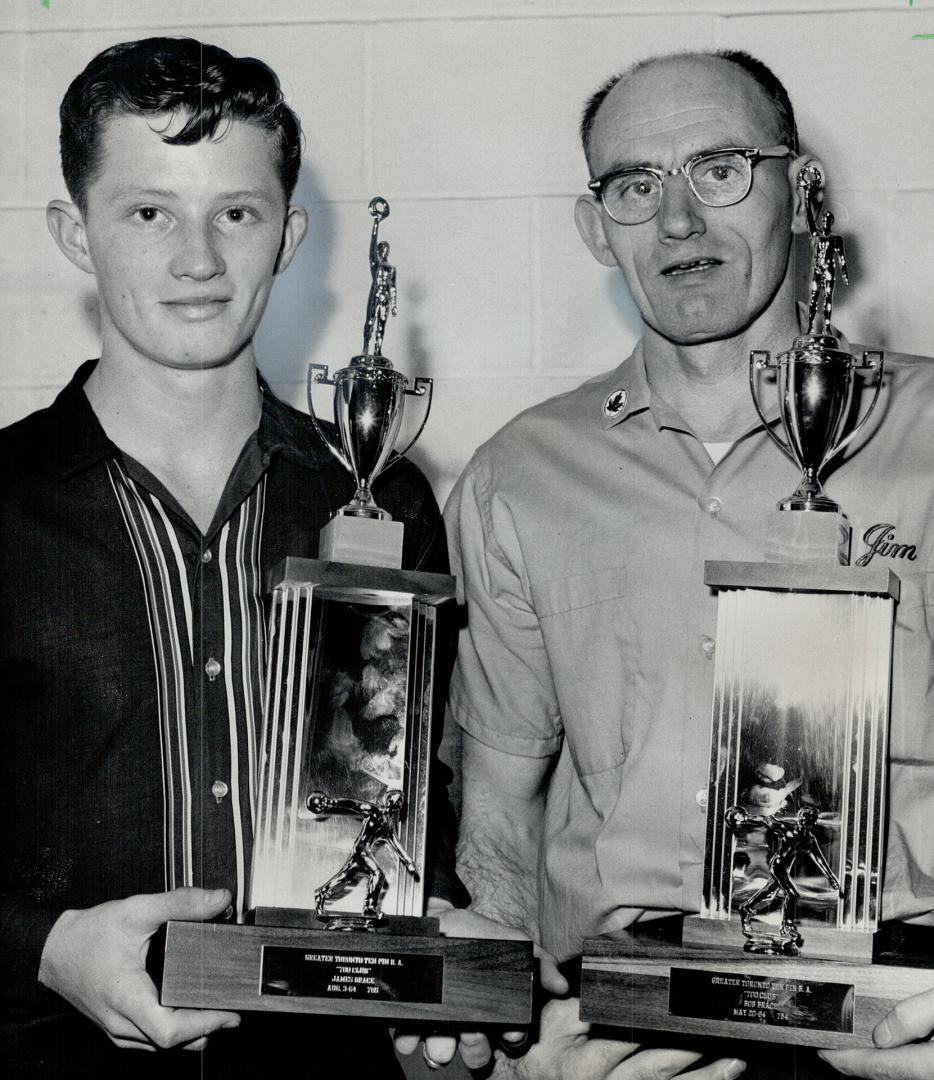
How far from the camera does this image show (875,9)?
6.53 ft

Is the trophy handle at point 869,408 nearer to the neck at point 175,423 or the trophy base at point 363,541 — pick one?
the trophy base at point 363,541

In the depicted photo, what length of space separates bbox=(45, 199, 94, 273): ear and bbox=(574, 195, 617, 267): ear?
58cm

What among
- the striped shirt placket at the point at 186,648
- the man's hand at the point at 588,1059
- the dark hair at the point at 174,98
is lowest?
the man's hand at the point at 588,1059

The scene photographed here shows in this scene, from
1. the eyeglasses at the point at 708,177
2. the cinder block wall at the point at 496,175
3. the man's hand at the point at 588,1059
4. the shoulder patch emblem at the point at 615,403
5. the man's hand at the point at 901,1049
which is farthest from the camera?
the cinder block wall at the point at 496,175

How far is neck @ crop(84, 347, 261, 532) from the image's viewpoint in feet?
5.64

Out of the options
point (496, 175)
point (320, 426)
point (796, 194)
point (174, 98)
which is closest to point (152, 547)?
point (320, 426)

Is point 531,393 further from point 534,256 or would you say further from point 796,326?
point 796,326

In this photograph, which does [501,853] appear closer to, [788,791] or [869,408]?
[788,791]

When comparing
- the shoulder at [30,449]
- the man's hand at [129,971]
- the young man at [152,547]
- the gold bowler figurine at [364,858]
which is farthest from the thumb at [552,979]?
the shoulder at [30,449]

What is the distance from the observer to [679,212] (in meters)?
1.71

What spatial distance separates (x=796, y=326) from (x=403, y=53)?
0.64 meters

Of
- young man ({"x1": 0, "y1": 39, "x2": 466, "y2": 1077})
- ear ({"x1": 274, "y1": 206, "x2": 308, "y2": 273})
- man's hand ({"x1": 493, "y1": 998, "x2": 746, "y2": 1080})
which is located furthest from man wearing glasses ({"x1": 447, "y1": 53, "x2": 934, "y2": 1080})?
ear ({"x1": 274, "y1": 206, "x2": 308, "y2": 273})

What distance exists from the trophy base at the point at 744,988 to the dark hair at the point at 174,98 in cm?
93

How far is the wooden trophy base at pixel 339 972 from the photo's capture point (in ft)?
4.75
